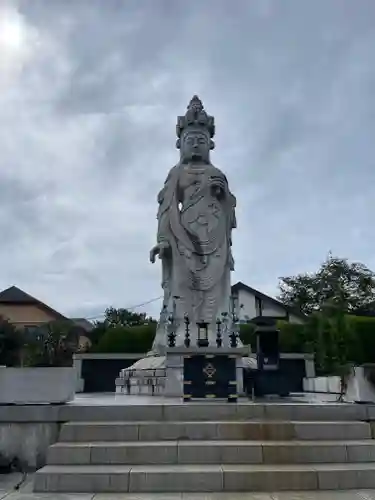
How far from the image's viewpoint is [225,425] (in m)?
6.08

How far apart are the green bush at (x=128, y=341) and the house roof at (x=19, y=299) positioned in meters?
17.7

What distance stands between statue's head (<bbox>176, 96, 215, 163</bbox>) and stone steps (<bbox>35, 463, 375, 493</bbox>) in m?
11.3

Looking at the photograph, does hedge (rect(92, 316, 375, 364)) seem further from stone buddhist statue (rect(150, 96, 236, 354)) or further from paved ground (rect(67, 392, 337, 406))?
paved ground (rect(67, 392, 337, 406))

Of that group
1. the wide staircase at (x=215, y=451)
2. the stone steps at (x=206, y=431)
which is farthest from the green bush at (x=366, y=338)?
the stone steps at (x=206, y=431)

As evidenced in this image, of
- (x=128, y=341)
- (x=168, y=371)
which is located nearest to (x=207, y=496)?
(x=168, y=371)

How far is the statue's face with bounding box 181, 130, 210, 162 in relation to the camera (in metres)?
15.1

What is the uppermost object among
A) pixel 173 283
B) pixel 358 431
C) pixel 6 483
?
pixel 173 283

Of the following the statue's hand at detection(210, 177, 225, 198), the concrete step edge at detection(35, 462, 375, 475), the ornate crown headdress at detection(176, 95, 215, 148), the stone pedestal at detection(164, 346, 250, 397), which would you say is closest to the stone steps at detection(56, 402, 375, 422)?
the concrete step edge at detection(35, 462, 375, 475)

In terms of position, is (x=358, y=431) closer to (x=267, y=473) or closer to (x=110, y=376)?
(x=267, y=473)

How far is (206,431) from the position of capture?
19.9 feet

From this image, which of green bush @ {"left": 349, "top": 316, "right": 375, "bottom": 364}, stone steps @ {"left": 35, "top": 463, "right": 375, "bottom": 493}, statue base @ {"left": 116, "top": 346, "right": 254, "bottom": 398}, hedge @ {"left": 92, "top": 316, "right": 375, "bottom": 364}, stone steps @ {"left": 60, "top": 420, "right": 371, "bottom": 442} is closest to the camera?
stone steps @ {"left": 35, "top": 463, "right": 375, "bottom": 493}

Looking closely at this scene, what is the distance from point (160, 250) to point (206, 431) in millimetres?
8377

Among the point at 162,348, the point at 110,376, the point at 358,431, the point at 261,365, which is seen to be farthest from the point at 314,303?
the point at 358,431

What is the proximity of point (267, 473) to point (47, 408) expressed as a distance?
A: 9.73 ft
